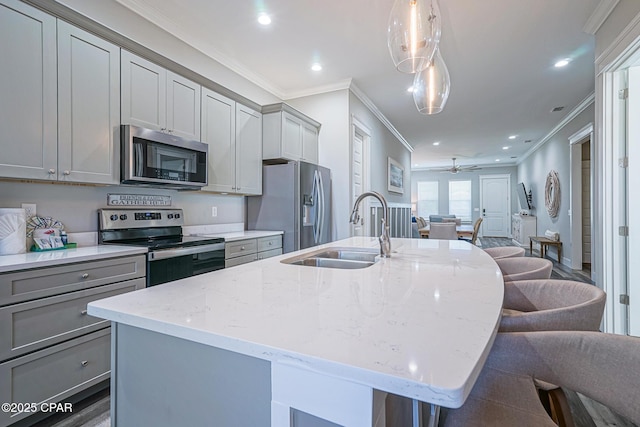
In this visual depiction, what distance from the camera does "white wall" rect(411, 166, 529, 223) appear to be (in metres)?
10.8

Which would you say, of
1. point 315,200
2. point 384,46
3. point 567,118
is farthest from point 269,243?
point 567,118

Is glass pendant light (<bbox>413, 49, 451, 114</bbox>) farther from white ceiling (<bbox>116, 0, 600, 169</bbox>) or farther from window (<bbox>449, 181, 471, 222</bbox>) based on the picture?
window (<bbox>449, 181, 471, 222</bbox>)

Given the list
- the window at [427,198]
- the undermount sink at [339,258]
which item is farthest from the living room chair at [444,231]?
the window at [427,198]

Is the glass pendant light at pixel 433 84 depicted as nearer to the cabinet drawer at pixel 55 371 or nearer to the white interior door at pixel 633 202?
the white interior door at pixel 633 202

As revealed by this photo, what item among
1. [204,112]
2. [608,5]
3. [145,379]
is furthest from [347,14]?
[145,379]

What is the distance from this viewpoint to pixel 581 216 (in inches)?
211

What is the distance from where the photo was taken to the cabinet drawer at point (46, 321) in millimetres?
1397

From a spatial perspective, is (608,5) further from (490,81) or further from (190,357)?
(190,357)

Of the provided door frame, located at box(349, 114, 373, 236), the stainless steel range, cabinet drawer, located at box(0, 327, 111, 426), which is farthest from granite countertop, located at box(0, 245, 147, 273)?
door frame, located at box(349, 114, 373, 236)

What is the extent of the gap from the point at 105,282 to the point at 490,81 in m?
4.66

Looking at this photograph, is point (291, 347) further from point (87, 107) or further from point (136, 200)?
point (136, 200)

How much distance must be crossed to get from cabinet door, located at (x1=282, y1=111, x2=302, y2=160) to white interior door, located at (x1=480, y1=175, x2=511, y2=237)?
9747mm

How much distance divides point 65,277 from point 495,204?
12238 millimetres

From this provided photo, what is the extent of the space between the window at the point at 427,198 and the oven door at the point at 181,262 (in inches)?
424
